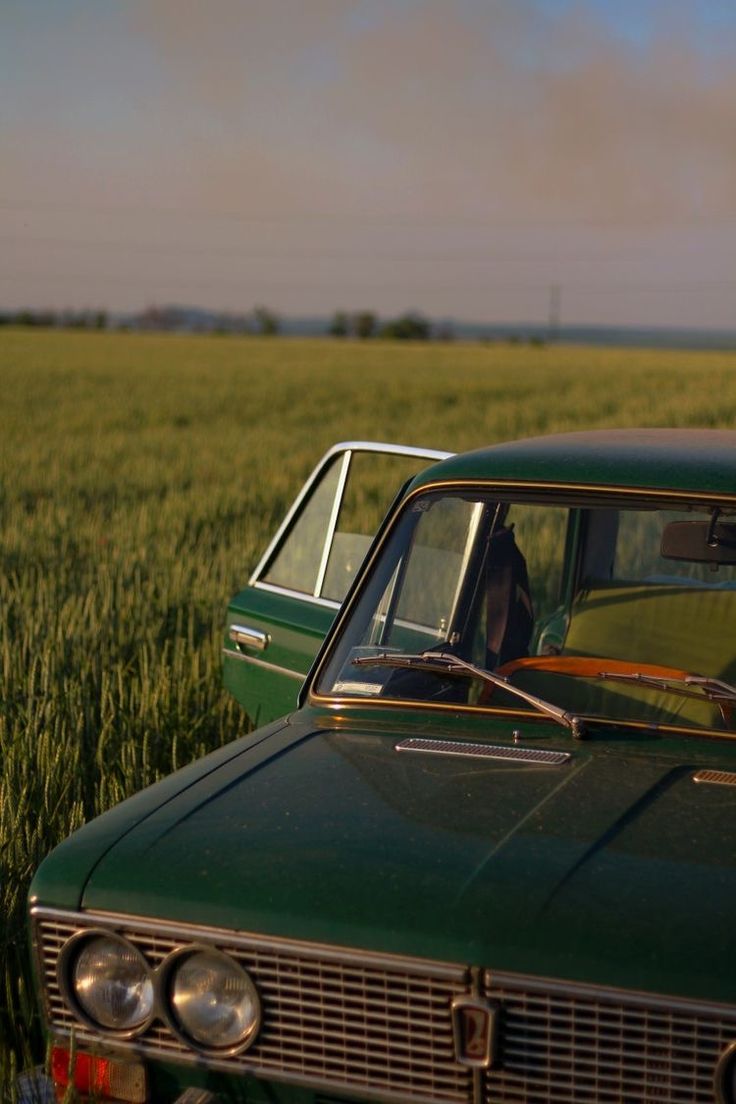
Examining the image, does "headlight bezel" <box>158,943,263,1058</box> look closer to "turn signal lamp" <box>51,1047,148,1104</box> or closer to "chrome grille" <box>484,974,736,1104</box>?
"turn signal lamp" <box>51,1047,148,1104</box>

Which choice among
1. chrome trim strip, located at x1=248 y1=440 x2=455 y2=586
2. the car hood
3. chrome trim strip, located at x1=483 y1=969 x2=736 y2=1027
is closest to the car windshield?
the car hood

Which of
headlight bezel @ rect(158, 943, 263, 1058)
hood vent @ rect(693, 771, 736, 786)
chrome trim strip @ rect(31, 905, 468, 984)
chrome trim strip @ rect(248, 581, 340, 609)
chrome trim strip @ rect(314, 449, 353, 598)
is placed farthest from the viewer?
chrome trim strip @ rect(314, 449, 353, 598)

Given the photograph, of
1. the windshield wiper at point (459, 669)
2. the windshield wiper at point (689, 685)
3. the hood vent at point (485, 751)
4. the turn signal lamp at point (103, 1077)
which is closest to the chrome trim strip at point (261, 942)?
the turn signal lamp at point (103, 1077)

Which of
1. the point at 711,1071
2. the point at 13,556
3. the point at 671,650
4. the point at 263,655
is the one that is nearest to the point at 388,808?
the point at 711,1071

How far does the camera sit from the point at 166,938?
2.42 m

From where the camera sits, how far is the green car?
7.29 feet

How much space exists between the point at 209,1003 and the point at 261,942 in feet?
0.60

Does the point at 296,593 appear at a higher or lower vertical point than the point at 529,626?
lower

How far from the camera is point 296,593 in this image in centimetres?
452

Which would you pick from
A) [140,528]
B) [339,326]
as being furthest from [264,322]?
[140,528]

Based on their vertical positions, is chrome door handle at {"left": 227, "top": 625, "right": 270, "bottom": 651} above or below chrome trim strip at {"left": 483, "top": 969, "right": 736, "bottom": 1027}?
above

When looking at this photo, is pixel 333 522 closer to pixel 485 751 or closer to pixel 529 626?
pixel 529 626

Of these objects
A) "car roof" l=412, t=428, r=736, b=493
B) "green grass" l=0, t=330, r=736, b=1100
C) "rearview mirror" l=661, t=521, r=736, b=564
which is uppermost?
"car roof" l=412, t=428, r=736, b=493

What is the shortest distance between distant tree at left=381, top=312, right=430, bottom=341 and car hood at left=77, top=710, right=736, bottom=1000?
123 m
